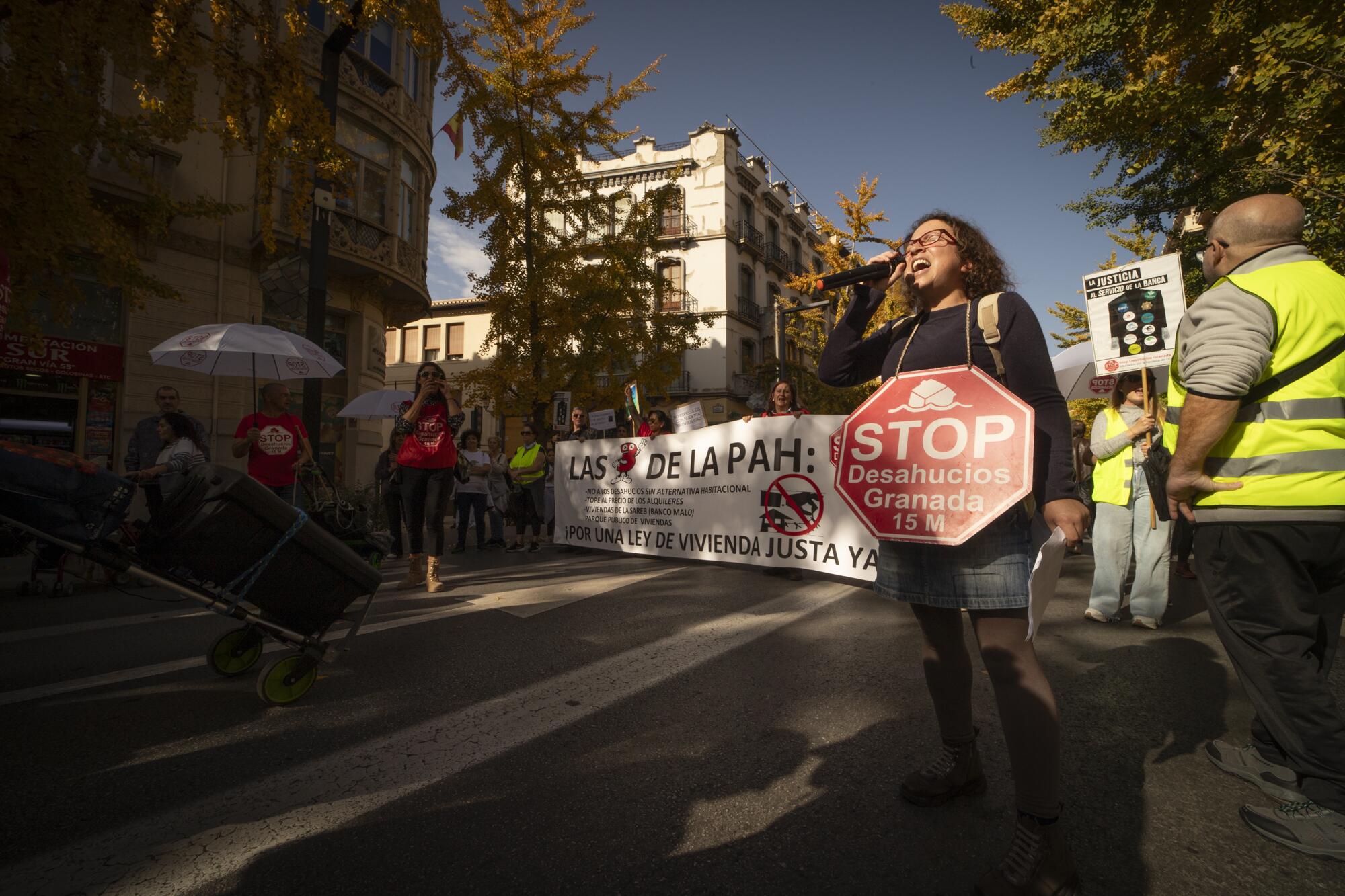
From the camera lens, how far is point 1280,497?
6.37 feet

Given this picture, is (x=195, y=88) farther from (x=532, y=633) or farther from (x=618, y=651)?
(x=618, y=651)

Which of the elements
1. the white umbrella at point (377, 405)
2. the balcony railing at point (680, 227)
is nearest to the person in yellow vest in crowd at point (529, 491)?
the white umbrella at point (377, 405)

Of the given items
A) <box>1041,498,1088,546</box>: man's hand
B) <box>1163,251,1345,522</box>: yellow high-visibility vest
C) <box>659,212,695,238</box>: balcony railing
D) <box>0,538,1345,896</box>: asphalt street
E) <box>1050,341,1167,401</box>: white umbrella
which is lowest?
<box>0,538,1345,896</box>: asphalt street

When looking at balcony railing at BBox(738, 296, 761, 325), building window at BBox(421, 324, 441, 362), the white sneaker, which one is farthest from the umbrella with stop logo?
building window at BBox(421, 324, 441, 362)

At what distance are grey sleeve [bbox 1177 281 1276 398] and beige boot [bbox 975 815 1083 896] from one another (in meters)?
1.32

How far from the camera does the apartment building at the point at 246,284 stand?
11.2m

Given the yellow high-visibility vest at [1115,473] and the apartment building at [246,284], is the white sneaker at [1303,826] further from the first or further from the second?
the apartment building at [246,284]

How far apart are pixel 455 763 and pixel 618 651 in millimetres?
1521

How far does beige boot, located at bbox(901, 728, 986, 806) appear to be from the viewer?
2020 mm

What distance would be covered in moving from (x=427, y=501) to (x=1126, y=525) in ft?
17.9

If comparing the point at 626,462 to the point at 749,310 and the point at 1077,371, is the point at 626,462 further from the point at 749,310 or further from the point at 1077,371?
the point at 749,310

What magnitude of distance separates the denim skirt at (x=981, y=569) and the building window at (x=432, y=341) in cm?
3711

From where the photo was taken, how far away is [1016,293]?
200 centimetres

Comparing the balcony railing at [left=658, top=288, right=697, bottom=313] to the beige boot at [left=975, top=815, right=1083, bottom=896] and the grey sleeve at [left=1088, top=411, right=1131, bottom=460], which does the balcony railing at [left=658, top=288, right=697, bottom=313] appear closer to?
the grey sleeve at [left=1088, top=411, right=1131, bottom=460]
